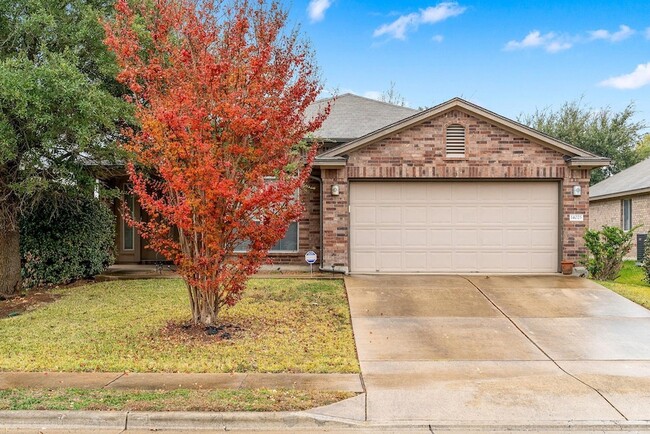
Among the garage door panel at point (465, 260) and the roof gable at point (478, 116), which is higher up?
the roof gable at point (478, 116)

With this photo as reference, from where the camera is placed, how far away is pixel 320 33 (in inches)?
528

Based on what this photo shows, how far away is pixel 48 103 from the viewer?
7.96 meters

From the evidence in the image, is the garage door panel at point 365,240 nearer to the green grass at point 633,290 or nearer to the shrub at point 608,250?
the shrub at point 608,250

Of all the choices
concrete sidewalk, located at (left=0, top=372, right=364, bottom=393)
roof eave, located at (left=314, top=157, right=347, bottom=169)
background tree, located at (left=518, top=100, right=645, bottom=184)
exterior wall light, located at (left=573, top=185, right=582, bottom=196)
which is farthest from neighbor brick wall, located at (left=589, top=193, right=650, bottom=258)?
concrete sidewalk, located at (left=0, top=372, right=364, bottom=393)

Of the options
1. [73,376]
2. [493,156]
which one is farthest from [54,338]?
[493,156]

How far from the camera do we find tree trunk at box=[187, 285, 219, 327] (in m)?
7.41

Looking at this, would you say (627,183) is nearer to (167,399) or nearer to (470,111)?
(470,111)

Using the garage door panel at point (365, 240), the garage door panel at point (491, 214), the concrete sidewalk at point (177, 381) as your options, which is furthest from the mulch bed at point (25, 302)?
the garage door panel at point (491, 214)

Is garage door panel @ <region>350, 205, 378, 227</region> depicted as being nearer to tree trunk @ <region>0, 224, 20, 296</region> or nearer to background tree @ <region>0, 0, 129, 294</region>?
background tree @ <region>0, 0, 129, 294</region>

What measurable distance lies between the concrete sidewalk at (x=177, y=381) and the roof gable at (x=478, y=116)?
6896mm

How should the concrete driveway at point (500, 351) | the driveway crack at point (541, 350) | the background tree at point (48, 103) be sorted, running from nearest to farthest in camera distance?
the concrete driveway at point (500, 351)
the driveway crack at point (541, 350)
the background tree at point (48, 103)

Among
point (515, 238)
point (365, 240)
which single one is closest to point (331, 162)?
point (365, 240)

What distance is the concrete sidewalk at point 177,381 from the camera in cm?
525

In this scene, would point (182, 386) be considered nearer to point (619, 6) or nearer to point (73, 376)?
point (73, 376)
